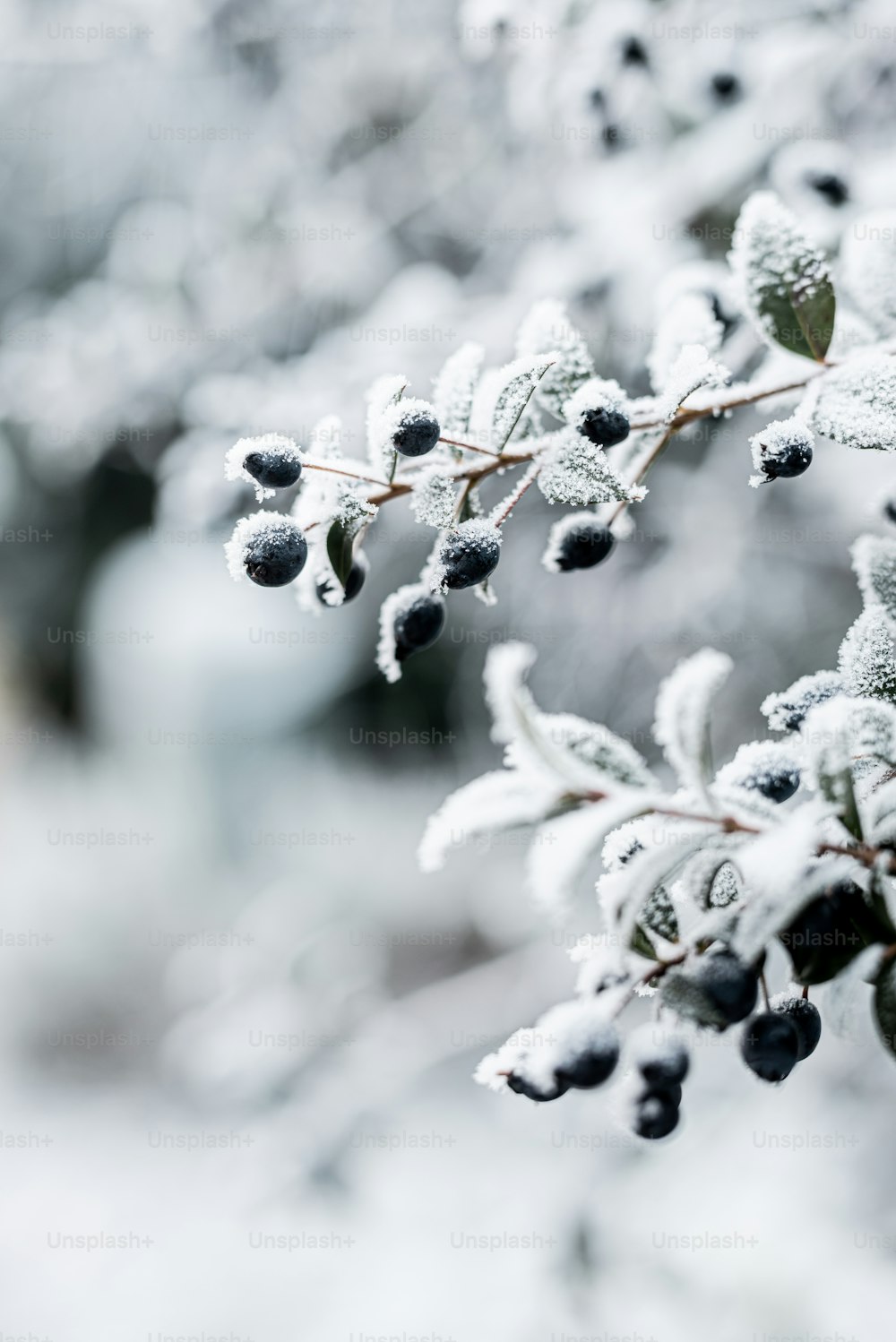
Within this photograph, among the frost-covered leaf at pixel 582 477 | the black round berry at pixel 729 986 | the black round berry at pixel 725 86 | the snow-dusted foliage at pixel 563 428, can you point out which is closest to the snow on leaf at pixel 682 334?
the snow-dusted foliage at pixel 563 428

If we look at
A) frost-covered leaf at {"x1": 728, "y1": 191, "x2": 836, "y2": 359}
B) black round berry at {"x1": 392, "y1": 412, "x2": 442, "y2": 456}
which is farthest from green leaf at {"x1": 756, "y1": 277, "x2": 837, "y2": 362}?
black round berry at {"x1": 392, "y1": 412, "x2": 442, "y2": 456}

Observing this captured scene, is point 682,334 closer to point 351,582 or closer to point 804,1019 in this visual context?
point 351,582

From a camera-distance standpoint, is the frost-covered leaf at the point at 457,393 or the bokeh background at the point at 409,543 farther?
the bokeh background at the point at 409,543

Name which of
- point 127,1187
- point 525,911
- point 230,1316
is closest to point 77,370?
point 525,911

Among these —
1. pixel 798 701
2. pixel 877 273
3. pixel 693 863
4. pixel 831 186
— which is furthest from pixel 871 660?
pixel 831 186

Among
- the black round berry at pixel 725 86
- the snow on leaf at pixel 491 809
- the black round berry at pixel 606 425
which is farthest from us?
the black round berry at pixel 725 86

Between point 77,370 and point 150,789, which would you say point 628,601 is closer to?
point 77,370

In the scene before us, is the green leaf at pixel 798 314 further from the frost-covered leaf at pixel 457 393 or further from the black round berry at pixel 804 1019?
the black round berry at pixel 804 1019
